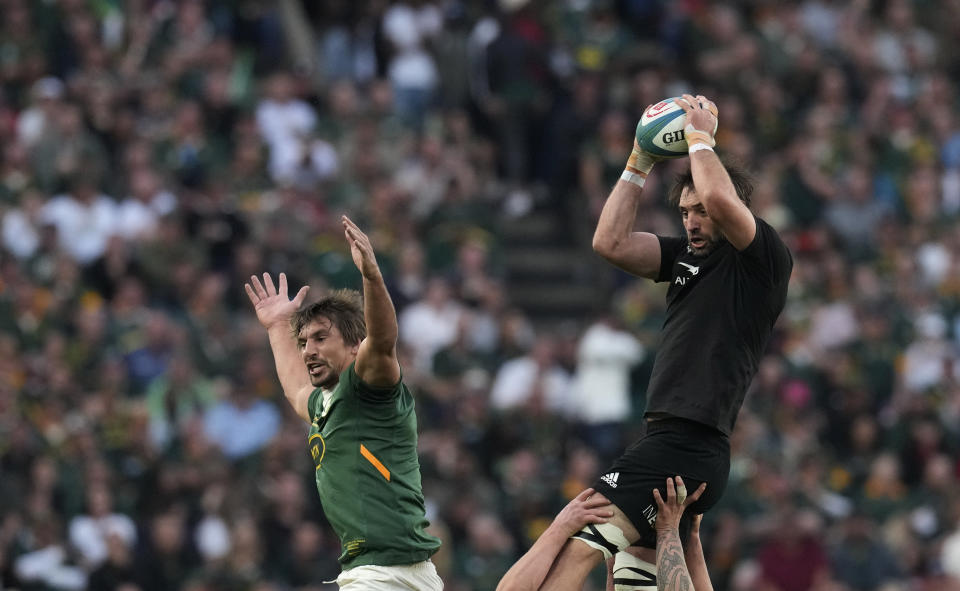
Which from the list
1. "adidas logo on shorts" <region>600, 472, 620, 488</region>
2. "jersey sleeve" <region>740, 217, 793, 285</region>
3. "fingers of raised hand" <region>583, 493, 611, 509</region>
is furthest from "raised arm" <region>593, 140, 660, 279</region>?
"fingers of raised hand" <region>583, 493, 611, 509</region>

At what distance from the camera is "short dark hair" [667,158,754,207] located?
7930 mm

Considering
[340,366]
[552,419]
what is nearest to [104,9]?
[552,419]

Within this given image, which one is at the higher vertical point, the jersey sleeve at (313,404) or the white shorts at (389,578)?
the jersey sleeve at (313,404)

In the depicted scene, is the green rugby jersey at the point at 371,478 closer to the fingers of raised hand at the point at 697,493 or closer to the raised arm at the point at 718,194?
the fingers of raised hand at the point at 697,493

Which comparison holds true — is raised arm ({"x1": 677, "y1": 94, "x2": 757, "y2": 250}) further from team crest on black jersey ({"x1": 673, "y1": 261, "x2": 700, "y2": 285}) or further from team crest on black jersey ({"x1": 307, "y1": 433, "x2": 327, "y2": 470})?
team crest on black jersey ({"x1": 307, "y1": 433, "x2": 327, "y2": 470})

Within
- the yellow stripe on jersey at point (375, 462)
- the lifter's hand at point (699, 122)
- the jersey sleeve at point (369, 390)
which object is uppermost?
the lifter's hand at point (699, 122)

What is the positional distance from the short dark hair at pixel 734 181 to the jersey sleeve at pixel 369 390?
1.54 meters

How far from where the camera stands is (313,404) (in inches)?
321

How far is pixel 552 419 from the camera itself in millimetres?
16484

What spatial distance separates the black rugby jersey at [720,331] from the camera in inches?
300

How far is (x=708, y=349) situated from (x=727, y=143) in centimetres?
1254

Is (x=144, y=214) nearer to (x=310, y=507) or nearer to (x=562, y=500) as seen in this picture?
(x=310, y=507)

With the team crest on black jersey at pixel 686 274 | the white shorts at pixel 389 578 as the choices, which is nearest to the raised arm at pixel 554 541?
the white shorts at pixel 389 578

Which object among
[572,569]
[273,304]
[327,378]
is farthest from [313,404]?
[572,569]
